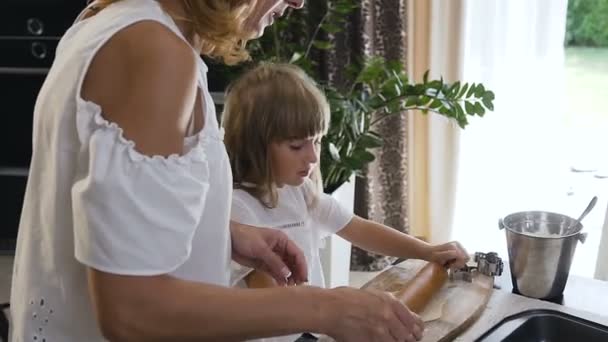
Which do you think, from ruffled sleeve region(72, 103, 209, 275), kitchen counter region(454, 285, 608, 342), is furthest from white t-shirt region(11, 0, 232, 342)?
kitchen counter region(454, 285, 608, 342)

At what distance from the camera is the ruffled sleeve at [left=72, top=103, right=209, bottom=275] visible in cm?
62

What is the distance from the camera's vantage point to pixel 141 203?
2.03 feet

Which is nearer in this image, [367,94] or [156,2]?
[156,2]

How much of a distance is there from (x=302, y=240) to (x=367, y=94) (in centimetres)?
105

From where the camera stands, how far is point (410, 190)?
9.70ft

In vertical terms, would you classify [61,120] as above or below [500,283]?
above

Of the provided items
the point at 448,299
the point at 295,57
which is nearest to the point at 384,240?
the point at 448,299

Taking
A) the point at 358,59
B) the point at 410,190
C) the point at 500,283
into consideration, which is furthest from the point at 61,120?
the point at 410,190

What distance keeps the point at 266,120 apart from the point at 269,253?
495mm

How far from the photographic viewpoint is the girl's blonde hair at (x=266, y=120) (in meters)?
1.47

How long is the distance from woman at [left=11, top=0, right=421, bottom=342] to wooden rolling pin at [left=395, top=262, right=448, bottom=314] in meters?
0.27

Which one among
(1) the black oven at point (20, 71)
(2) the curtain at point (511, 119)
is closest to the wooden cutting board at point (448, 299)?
(2) the curtain at point (511, 119)

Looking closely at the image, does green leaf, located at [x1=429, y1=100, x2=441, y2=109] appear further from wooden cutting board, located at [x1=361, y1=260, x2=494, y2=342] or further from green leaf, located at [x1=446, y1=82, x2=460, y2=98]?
wooden cutting board, located at [x1=361, y1=260, x2=494, y2=342]

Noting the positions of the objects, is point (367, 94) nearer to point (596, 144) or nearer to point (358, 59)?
point (358, 59)
